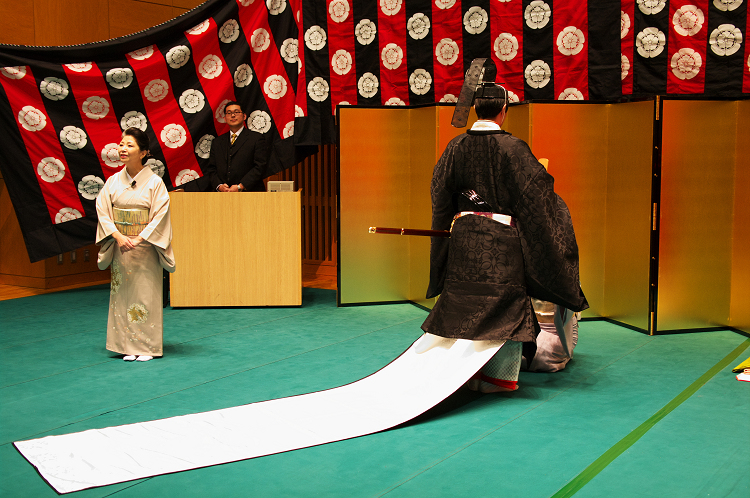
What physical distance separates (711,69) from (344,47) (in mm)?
2682

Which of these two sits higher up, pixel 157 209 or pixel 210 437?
pixel 157 209

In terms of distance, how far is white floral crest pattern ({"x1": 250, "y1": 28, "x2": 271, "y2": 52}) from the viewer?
18.7ft

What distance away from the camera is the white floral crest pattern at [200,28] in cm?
575

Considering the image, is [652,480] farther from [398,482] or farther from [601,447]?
[398,482]

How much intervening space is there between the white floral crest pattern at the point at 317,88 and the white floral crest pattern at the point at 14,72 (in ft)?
7.27

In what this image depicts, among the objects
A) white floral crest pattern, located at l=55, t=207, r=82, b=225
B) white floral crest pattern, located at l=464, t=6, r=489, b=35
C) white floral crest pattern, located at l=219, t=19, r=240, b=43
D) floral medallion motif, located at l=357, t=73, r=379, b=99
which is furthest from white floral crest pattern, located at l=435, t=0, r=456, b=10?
white floral crest pattern, located at l=55, t=207, r=82, b=225

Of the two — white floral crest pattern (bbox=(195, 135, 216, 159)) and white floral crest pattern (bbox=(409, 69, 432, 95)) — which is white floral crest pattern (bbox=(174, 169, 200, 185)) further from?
white floral crest pattern (bbox=(409, 69, 432, 95))

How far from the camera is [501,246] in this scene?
3.14 meters

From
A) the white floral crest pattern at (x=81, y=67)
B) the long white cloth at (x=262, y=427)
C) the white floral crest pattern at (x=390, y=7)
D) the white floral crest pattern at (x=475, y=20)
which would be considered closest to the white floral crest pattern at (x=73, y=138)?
the white floral crest pattern at (x=81, y=67)

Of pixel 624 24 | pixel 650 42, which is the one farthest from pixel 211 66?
pixel 650 42

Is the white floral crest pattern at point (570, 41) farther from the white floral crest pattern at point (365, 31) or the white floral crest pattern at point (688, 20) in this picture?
the white floral crest pattern at point (365, 31)

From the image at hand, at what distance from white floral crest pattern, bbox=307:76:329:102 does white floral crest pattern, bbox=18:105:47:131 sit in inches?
83.3

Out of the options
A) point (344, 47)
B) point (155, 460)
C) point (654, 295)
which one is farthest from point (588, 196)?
point (155, 460)

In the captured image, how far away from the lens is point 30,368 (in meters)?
3.70
